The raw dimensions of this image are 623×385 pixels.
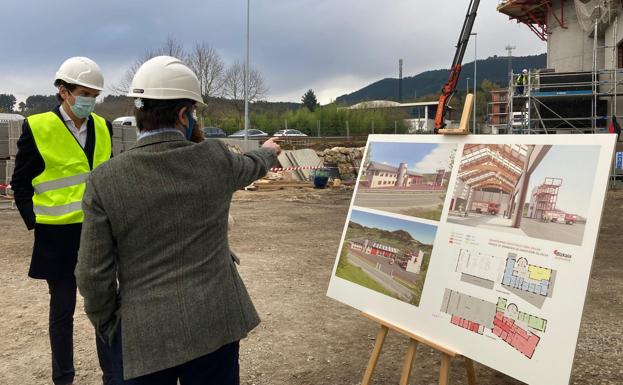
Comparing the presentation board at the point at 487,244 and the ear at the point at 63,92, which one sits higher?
the ear at the point at 63,92

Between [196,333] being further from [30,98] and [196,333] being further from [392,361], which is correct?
[30,98]

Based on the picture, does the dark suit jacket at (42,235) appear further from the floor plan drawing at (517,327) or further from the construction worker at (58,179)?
the floor plan drawing at (517,327)

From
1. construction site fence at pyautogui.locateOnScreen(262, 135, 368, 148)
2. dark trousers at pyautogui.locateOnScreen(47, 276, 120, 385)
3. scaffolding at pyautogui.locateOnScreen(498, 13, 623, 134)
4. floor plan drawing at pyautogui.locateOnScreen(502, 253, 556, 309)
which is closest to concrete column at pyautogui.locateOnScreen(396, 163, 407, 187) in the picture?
floor plan drawing at pyautogui.locateOnScreen(502, 253, 556, 309)

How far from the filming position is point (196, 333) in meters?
1.92

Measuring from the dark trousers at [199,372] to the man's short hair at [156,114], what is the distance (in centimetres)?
82

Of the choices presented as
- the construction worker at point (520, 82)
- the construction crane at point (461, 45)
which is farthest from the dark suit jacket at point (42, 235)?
the construction worker at point (520, 82)

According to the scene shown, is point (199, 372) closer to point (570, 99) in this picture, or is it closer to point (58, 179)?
point (58, 179)

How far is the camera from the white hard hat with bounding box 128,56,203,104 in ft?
6.33

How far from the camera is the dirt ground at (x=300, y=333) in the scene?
3.99 m

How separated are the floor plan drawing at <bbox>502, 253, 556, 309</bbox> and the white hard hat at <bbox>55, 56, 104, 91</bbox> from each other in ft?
8.70

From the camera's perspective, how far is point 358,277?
3.42m

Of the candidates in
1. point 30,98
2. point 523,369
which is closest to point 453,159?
point 523,369

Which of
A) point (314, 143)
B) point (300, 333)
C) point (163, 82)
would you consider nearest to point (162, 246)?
point (163, 82)

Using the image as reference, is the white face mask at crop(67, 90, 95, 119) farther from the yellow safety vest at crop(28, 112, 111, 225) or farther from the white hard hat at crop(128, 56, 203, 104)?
the white hard hat at crop(128, 56, 203, 104)
